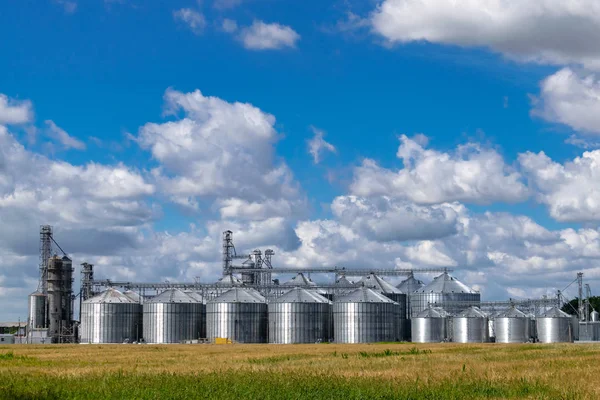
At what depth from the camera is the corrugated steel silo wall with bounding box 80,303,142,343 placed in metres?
136

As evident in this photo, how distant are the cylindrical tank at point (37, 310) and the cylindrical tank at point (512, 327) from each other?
251ft

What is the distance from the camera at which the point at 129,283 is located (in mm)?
147000

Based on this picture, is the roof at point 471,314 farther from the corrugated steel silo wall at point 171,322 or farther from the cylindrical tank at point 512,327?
the corrugated steel silo wall at point 171,322

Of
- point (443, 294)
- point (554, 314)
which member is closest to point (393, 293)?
point (443, 294)

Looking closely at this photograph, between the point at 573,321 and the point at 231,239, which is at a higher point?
the point at 231,239

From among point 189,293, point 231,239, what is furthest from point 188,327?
point 231,239

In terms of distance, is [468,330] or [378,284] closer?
[468,330]

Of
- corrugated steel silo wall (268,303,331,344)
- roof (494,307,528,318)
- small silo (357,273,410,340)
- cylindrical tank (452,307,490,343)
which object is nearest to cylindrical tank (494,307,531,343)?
roof (494,307,528,318)

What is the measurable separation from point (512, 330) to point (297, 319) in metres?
35.8

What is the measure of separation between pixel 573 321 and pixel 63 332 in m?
84.6

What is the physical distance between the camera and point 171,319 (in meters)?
134

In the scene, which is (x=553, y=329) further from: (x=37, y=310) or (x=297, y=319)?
(x=37, y=310)

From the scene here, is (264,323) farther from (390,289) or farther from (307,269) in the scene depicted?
(390,289)

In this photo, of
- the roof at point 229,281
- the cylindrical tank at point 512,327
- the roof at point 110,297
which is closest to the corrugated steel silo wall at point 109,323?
the roof at point 110,297
